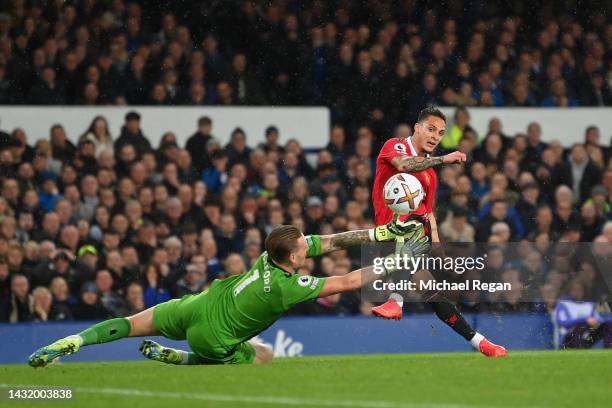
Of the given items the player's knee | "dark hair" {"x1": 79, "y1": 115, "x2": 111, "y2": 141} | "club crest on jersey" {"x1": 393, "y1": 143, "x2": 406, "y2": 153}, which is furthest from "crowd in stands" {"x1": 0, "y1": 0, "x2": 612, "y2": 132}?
"club crest on jersey" {"x1": 393, "y1": 143, "x2": 406, "y2": 153}

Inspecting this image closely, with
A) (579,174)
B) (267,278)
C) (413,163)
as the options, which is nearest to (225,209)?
(579,174)

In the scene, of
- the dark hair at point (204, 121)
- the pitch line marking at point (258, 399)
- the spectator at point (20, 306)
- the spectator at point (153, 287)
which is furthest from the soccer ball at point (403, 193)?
the dark hair at point (204, 121)

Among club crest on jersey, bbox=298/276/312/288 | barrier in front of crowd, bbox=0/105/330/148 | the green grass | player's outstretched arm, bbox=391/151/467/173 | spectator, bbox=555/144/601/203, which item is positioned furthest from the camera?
spectator, bbox=555/144/601/203

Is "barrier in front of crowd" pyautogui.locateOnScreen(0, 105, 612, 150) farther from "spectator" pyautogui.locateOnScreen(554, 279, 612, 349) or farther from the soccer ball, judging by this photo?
the soccer ball

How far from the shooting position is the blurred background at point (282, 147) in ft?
49.0

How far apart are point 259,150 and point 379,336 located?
3109mm

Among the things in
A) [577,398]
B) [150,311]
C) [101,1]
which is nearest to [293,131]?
[101,1]

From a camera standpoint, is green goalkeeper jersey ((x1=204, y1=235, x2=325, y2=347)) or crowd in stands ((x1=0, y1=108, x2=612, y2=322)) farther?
crowd in stands ((x1=0, y1=108, x2=612, y2=322))

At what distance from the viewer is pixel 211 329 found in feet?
32.5

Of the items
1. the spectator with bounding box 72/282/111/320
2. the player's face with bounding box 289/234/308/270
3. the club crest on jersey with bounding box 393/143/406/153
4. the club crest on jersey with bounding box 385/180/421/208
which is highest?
the club crest on jersey with bounding box 393/143/406/153

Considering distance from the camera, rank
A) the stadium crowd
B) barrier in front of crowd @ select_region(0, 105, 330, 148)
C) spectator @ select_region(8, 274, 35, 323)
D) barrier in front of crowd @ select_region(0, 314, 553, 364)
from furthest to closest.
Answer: barrier in front of crowd @ select_region(0, 105, 330, 148), the stadium crowd, barrier in front of crowd @ select_region(0, 314, 553, 364), spectator @ select_region(8, 274, 35, 323)

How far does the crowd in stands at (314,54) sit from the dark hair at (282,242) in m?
7.43

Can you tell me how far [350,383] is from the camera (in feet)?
27.4

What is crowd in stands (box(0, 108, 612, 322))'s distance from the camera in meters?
14.6
